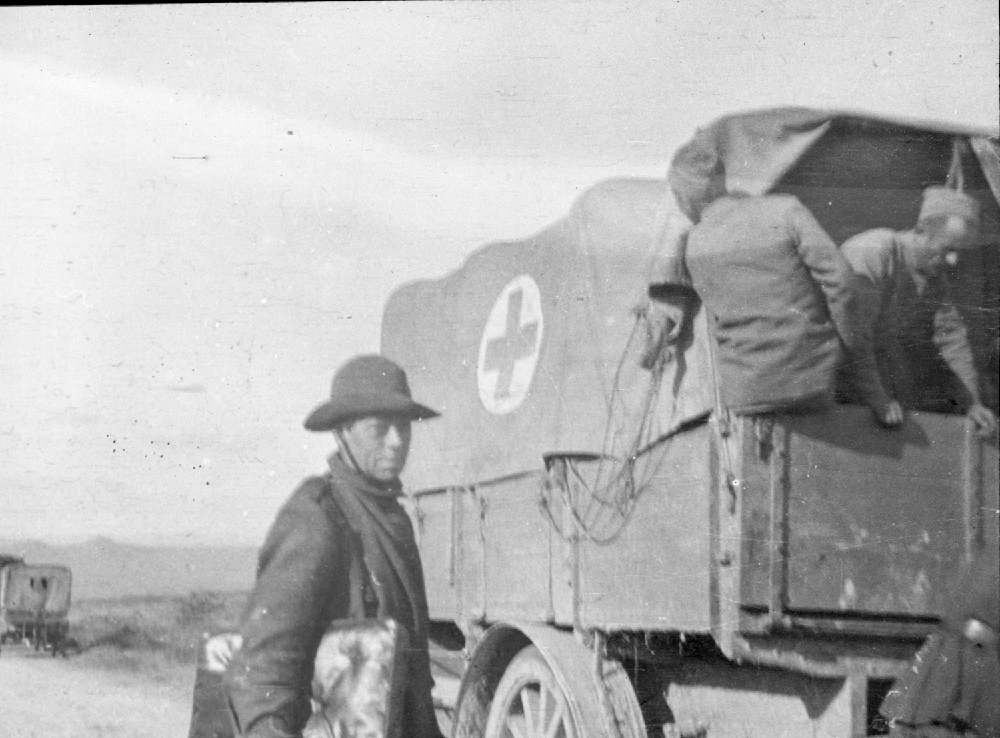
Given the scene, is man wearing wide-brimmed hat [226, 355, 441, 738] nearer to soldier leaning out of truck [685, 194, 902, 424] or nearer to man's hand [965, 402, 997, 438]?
soldier leaning out of truck [685, 194, 902, 424]

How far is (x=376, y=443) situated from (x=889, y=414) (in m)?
1.63

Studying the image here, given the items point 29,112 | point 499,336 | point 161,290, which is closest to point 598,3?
point 499,336

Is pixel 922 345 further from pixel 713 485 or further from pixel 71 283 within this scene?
pixel 71 283

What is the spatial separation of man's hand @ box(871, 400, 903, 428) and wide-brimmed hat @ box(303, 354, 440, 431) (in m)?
1.46

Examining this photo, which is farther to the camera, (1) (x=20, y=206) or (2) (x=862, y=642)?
(1) (x=20, y=206)

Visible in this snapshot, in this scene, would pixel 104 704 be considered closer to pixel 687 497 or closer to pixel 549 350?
pixel 549 350

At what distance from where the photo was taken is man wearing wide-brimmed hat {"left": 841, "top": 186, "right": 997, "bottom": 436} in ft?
11.9

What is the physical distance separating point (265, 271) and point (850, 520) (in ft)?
7.86

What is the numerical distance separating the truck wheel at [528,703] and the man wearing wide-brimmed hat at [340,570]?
421mm

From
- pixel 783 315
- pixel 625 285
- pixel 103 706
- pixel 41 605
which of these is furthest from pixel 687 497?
pixel 41 605

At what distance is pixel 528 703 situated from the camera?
4.25 metres

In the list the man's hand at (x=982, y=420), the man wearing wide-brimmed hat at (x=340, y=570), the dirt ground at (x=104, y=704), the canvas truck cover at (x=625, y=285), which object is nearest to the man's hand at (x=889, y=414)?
the man's hand at (x=982, y=420)

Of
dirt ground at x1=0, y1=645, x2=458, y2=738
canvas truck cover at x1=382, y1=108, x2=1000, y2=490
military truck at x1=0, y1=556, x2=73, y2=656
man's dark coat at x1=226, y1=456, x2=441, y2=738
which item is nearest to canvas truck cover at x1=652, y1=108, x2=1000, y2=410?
canvas truck cover at x1=382, y1=108, x2=1000, y2=490

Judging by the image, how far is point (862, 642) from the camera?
3402 millimetres
